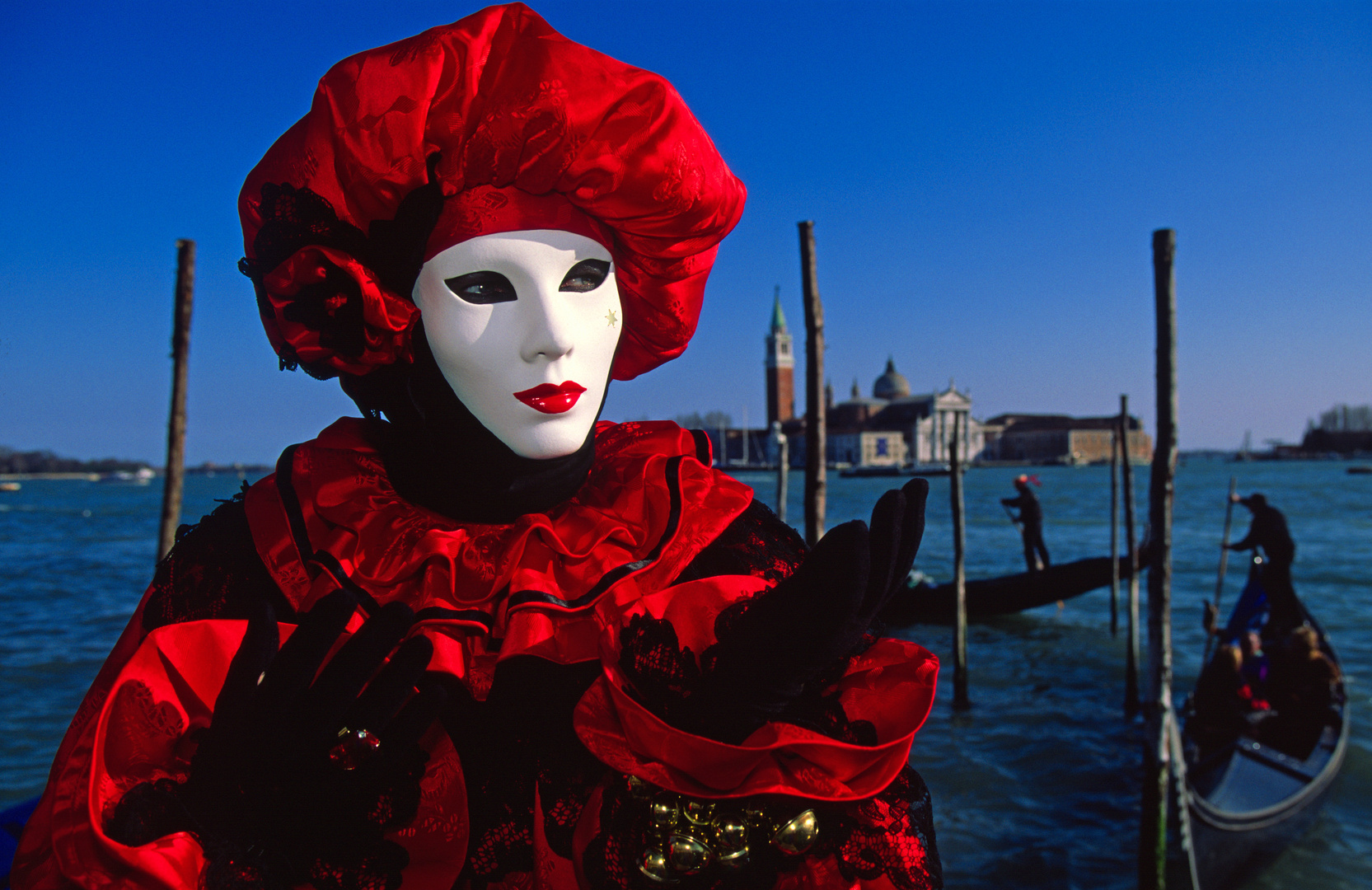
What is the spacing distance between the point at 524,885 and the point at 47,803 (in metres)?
0.48

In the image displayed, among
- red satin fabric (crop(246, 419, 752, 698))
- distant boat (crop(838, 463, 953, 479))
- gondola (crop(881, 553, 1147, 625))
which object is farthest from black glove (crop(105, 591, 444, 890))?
distant boat (crop(838, 463, 953, 479))

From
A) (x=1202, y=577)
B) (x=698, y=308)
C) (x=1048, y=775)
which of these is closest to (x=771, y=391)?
(x=1202, y=577)

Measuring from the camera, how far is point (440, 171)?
100 centimetres

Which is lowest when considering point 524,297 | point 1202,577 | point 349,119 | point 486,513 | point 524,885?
point 1202,577

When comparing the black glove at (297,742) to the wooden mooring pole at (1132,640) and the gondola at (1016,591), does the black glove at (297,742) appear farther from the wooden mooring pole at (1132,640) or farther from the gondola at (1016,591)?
the gondola at (1016,591)

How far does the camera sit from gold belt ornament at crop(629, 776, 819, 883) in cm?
83

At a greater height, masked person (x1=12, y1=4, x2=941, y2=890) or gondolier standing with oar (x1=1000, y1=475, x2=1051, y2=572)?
masked person (x1=12, y1=4, x2=941, y2=890)

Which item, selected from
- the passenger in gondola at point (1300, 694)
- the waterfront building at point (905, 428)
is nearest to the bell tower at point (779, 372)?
the waterfront building at point (905, 428)

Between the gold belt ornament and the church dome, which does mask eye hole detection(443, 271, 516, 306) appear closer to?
the gold belt ornament

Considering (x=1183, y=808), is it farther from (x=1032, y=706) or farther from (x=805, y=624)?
(x=805, y=624)

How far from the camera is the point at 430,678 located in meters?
0.92

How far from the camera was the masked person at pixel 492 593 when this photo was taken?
78 centimetres

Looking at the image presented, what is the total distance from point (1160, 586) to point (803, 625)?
199 inches

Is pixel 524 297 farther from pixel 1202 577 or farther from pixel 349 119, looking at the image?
pixel 1202 577
